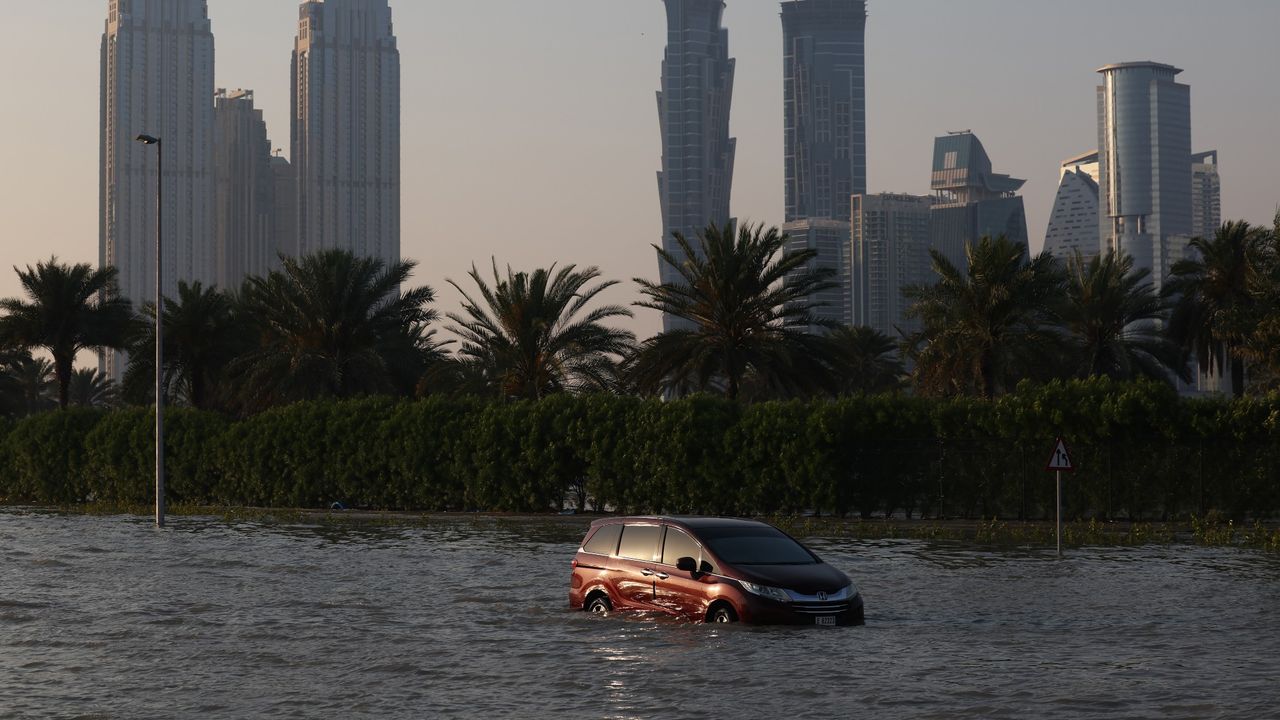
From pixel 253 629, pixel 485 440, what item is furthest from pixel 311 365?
pixel 253 629

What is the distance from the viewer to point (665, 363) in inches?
1825

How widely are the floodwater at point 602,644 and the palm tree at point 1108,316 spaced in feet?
92.0

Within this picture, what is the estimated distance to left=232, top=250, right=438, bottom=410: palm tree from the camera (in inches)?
2021

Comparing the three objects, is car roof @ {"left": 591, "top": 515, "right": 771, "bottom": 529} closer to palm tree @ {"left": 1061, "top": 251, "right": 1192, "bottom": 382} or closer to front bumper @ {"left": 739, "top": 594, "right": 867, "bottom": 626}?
front bumper @ {"left": 739, "top": 594, "right": 867, "bottom": 626}

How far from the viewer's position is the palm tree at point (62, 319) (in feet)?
195

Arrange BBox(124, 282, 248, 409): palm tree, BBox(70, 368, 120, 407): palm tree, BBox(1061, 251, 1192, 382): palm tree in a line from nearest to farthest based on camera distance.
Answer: BBox(1061, 251, 1192, 382): palm tree < BBox(124, 282, 248, 409): palm tree < BBox(70, 368, 120, 407): palm tree

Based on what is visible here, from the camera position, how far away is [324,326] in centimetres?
5141

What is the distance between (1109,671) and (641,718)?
4.62 m

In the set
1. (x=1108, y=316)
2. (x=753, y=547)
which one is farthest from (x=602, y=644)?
(x=1108, y=316)

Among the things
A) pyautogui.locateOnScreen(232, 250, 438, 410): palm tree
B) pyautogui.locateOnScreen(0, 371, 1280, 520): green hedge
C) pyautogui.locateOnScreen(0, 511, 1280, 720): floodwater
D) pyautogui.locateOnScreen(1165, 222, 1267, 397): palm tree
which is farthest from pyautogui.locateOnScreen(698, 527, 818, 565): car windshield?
pyautogui.locateOnScreen(1165, 222, 1267, 397): palm tree

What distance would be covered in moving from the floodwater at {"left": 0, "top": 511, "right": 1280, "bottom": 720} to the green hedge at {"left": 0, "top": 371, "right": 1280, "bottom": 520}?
7.82m

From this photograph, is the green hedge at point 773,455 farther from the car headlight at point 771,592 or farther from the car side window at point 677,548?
the car headlight at point 771,592

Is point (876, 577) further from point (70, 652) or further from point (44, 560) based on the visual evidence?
point (44, 560)

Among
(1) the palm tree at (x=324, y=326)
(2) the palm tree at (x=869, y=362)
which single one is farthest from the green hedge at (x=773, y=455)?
(2) the palm tree at (x=869, y=362)
